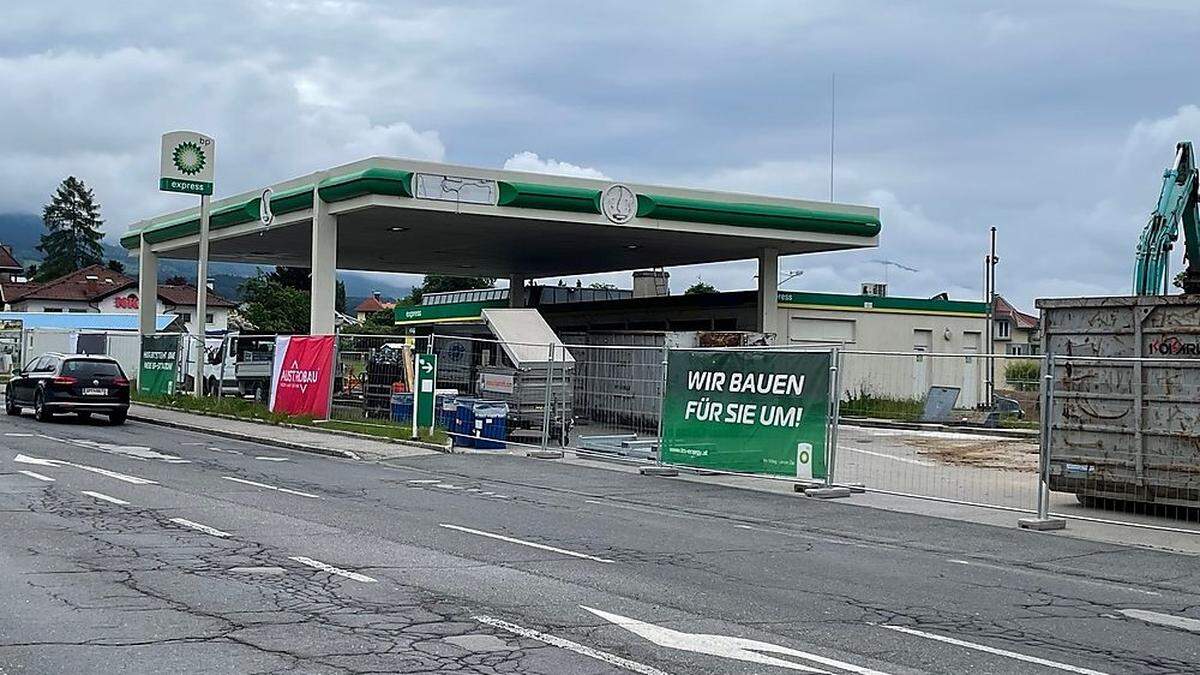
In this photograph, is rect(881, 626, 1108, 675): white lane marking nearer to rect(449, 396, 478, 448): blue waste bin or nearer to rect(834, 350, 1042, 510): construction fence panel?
rect(834, 350, 1042, 510): construction fence panel

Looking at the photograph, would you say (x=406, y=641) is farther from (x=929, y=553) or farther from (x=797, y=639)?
(x=929, y=553)

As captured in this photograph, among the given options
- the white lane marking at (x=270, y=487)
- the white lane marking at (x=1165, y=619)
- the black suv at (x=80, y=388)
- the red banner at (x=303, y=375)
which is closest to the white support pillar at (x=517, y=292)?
the red banner at (x=303, y=375)

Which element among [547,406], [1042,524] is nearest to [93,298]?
[547,406]

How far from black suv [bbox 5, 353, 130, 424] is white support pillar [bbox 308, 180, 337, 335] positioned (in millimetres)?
5120

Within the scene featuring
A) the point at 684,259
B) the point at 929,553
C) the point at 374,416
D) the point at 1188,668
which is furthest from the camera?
the point at 684,259

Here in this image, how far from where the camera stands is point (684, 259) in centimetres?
4650

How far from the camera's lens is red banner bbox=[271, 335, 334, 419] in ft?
94.4

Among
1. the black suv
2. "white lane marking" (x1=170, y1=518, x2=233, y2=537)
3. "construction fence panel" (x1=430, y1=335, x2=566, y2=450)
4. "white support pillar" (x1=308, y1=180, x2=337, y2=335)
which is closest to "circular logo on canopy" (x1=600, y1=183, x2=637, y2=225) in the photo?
"white support pillar" (x1=308, y1=180, x2=337, y2=335)

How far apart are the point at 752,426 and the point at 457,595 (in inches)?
365

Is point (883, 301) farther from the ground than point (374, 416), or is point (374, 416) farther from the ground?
point (883, 301)

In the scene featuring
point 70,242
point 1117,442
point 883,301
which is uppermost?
point 70,242

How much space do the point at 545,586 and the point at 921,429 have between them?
964 centimetres

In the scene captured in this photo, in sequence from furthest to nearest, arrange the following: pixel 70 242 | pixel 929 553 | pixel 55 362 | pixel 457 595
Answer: pixel 70 242 → pixel 55 362 → pixel 929 553 → pixel 457 595

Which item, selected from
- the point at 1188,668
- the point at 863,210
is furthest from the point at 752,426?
the point at 863,210
